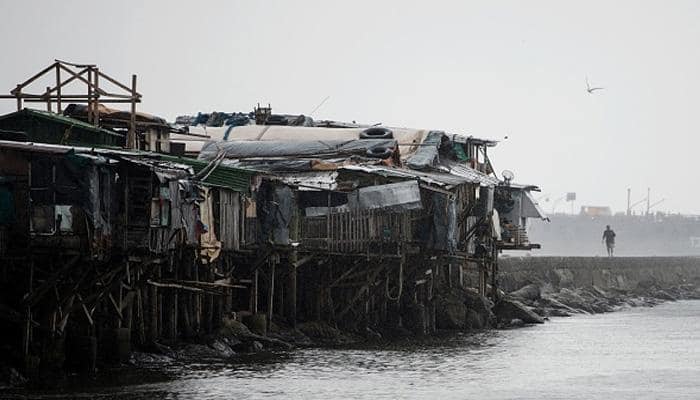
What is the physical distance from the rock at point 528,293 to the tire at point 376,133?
40.6ft

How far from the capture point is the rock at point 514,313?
49.0 metres

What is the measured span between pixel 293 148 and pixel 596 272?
33870 mm

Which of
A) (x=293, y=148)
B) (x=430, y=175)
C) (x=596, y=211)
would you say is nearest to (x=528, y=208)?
(x=430, y=175)

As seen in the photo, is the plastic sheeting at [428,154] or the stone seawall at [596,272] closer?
the plastic sheeting at [428,154]

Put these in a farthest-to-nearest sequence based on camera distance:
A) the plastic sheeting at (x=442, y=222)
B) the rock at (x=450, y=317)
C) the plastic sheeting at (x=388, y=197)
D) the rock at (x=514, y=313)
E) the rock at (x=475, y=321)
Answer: the rock at (x=514, y=313)
the rock at (x=475, y=321)
the rock at (x=450, y=317)
the plastic sheeting at (x=442, y=222)
the plastic sheeting at (x=388, y=197)

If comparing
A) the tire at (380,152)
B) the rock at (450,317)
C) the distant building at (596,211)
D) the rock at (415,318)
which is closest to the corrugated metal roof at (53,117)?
the tire at (380,152)

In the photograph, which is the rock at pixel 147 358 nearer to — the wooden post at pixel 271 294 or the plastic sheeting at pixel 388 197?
the wooden post at pixel 271 294

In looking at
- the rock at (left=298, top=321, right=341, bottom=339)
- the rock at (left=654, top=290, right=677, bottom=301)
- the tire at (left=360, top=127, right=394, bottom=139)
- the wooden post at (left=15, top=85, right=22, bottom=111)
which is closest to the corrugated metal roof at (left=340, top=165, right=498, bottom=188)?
the tire at (left=360, top=127, right=394, bottom=139)

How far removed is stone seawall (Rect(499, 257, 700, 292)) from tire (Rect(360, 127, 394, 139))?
14.5 meters

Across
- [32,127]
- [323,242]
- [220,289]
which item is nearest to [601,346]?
[323,242]

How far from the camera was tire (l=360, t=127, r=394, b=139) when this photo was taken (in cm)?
4598

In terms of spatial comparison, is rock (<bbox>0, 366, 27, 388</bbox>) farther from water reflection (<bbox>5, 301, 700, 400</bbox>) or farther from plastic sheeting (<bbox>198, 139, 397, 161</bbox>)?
plastic sheeting (<bbox>198, 139, 397, 161</bbox>)

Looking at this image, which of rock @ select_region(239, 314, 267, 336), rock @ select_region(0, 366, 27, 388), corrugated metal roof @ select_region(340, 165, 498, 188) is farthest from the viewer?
corrugated metal roof @ select_region(340, 165, 498, 188)

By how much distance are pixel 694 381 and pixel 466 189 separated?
586 inches
